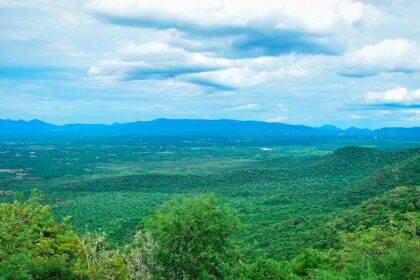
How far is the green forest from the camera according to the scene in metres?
21.4

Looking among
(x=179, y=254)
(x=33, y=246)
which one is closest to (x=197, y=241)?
(x=179, y=254)

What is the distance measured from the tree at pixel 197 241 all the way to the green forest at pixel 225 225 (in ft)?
0.19

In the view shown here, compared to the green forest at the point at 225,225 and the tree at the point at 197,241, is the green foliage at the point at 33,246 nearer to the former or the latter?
the green forest at the point at 225,225

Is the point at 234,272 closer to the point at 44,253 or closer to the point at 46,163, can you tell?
the point at 44,253

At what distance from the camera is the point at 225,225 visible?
24.0 m

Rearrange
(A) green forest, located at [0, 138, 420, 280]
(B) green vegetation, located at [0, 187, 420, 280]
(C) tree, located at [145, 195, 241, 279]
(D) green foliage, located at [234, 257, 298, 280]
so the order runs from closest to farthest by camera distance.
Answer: (B) green vegetation, located at [0, 187, 420, 280] < (D) green foliage, located at [234, 257, 298, 280] < (A) green forest, located at [0, 138, 420, 280] < (C) tree, located at [145, 195, 241, 279]

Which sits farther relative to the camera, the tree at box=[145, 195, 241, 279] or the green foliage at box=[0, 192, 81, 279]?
the tree at box=[145, 195, 241, 279]

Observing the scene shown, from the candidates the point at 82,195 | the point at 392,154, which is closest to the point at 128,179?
the point at 82,195

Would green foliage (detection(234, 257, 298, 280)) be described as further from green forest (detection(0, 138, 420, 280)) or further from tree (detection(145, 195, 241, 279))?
tree (detection(145, 195, 241, 279))

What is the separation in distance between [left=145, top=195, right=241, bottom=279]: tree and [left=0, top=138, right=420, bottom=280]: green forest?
0.06 meters

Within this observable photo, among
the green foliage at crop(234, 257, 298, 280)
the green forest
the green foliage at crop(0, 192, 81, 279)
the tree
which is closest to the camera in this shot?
the green foliage at crop(0, 192, 81, 279)

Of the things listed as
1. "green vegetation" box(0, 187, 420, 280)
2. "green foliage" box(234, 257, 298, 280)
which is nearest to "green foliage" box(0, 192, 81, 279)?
"green vegetation" box(0, 187, 420, 280)

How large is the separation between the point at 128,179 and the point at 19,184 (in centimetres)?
2817

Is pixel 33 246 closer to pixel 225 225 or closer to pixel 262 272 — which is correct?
pixel 225 225
